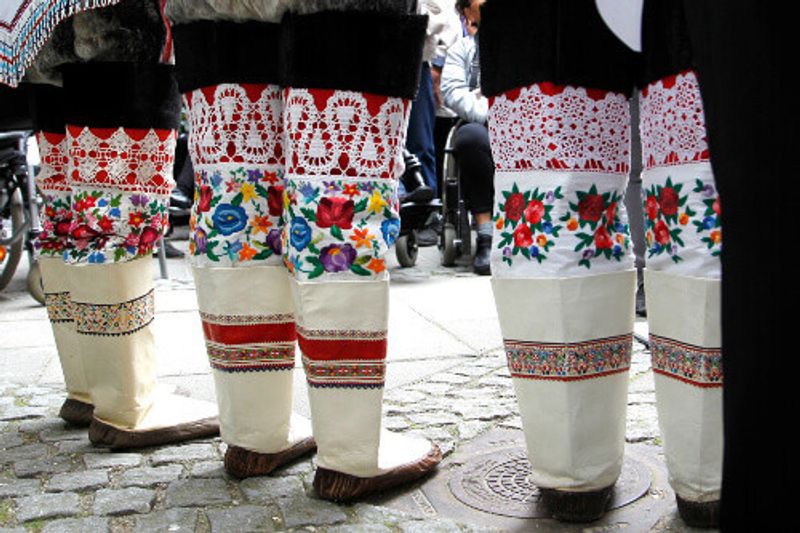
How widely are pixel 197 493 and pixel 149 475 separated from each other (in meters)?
0.19

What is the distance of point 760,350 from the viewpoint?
33.5 inches

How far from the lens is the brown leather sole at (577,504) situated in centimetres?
179

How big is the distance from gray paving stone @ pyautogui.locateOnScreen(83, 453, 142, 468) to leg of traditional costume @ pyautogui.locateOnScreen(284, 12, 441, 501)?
2.03 ft

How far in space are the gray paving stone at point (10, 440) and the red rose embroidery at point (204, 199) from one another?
893mm

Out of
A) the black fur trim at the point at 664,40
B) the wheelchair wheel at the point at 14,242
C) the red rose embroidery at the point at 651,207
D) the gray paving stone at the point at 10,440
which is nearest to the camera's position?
the black fur trim at the point at 664,40

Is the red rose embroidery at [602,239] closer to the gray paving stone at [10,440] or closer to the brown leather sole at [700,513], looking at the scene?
the brown leather sole at [700,513]

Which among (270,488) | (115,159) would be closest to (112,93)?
(115,159)

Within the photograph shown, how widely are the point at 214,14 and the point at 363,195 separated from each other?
0.48 metres

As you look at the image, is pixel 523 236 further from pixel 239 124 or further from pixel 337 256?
pixel 239 124

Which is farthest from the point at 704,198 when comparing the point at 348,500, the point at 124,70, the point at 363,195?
the point at 124,70

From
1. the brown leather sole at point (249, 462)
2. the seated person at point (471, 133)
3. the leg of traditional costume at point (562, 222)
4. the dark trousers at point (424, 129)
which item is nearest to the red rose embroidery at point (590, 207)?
the leg of traditional costume at point (562, 222)

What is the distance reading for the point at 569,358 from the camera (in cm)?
169

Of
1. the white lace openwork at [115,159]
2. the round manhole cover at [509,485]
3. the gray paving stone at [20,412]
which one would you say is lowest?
the round manhole cover at [509,485]

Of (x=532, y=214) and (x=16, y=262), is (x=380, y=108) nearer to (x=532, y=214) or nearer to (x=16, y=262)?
(x=532, y=214)
